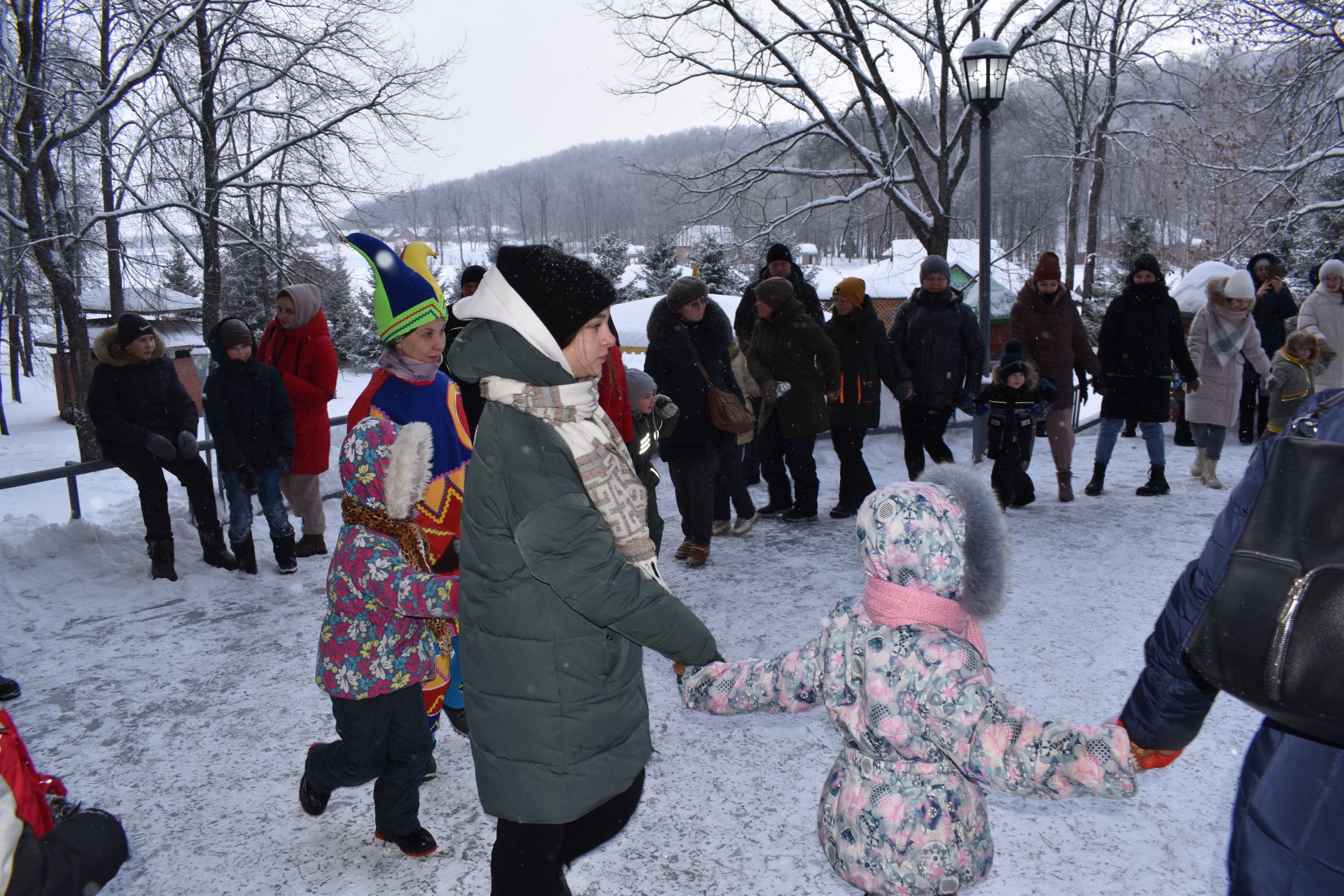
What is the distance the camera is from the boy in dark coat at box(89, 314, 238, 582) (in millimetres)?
6004

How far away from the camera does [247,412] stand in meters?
6.21

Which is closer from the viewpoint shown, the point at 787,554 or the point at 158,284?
the point at 787,554

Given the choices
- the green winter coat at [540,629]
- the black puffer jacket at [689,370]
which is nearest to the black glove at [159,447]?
the black puffer jacket at [689,370]

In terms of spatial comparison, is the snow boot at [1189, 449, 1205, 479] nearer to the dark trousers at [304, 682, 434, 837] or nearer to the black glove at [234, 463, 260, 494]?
the dark trousers at [304, 682, 434, 837]

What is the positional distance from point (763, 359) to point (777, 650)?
2821 millimetres

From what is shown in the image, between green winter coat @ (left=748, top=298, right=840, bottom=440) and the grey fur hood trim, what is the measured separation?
189 inches

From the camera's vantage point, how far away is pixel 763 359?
7.04 meters

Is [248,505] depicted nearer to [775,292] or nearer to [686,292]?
[686,292]

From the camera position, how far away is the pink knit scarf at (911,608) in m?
1.96

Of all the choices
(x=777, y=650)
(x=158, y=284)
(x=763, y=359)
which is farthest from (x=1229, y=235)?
(x=158, y=284)

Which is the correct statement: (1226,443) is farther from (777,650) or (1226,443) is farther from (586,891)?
(586,891)

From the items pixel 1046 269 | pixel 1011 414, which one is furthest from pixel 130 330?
pixel 1046 269

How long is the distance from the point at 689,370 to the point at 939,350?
7.79 ft

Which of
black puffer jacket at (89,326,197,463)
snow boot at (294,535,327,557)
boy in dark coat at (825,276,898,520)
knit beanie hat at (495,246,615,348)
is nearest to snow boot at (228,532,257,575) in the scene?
snow boot at (294,535,327,557)
